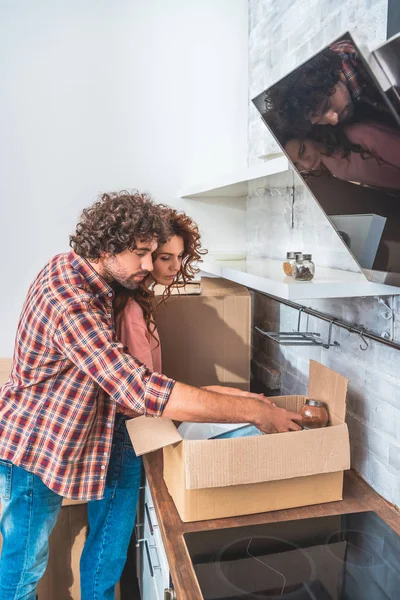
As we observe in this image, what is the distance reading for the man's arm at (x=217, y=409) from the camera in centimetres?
124

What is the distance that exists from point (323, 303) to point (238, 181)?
1.53 feet

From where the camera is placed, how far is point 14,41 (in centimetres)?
217

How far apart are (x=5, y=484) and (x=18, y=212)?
1.16m

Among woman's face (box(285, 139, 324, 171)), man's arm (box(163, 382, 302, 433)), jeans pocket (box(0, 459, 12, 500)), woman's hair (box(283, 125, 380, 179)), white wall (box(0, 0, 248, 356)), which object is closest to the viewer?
woman's hair (box(283, 125, 380, 179))

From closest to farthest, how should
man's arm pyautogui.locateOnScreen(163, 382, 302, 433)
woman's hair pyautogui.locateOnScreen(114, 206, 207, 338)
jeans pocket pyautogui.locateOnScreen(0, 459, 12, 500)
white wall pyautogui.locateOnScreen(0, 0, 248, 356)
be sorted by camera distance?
1. man's arm pyautogui.locateOnScreen(163, 382, 302, 433)
2. jeans pocket pyautogui.locateOnScreen(0, 459, 12, 500)
3. woman's hair pyautogui.locateOnScreen(114, 206, 207, 338)
4. white wall pyautogui.locateOnScreen(0, 0, 248, 356)

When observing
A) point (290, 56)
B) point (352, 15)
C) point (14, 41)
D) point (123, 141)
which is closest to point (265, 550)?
point (352, 15)

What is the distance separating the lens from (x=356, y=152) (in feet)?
3.02

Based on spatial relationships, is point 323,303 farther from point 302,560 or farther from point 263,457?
point 302,560

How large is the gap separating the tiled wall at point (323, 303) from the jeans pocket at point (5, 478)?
98 cm

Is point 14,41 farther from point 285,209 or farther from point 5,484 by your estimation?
point 5,484

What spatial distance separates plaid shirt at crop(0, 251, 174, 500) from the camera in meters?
1.29

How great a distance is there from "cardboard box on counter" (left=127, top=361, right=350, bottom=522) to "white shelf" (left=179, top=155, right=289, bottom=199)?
0.58 metres

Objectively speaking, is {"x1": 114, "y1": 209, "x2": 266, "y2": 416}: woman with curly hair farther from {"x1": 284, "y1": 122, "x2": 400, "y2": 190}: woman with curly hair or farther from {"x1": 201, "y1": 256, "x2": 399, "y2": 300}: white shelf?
{"x1": 284, "y1": 122, "x2": 400, "y2": 190}: woman with curly hair

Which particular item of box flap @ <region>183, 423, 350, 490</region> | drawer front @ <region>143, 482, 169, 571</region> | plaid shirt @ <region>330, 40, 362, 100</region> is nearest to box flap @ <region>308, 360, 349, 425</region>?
box flap @ <region>183, 423, 350, 490</region>
